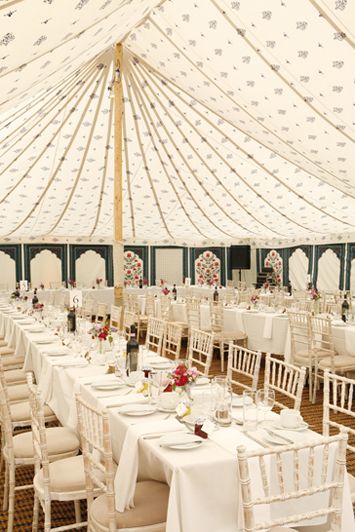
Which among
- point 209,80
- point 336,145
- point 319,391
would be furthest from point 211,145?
point 319,391

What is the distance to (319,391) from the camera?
22.5 feet

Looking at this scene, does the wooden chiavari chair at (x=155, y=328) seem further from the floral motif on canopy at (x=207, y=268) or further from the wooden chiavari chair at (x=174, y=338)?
the floral motif on canopy at (x=207, y=268)

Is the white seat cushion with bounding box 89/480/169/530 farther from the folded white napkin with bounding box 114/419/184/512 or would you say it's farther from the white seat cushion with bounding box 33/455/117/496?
the white seat cushion with bounding box 33/455/117/496

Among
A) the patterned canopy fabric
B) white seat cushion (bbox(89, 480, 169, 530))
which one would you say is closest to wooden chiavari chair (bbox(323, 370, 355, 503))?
white seat cushion (bbox(89, 480, 169, 530))

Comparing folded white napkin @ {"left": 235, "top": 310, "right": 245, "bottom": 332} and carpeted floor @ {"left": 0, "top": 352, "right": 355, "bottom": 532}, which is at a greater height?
folded white napkin @ {"left": 235, "top": 310, "right": 245, "bottom": 332}

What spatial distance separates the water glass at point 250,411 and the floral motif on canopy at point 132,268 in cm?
1236

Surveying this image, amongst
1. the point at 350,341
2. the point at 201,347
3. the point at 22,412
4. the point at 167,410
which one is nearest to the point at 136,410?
the point at 167,410

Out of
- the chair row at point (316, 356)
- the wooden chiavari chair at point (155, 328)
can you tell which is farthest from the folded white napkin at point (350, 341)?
the wooden chiavari chair at point (155, 328)

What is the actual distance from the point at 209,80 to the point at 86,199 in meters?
5.94

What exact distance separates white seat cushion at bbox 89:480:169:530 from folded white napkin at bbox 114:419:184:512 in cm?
5

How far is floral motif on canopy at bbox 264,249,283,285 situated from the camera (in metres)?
15.4

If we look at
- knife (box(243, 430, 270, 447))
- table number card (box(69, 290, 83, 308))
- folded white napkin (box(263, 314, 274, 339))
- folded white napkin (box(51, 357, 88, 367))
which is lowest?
folded white napkin (box(263, 314, 274, 339))

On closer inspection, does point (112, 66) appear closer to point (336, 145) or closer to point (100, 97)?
point (100, 97)

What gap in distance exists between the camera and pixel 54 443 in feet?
12.1
